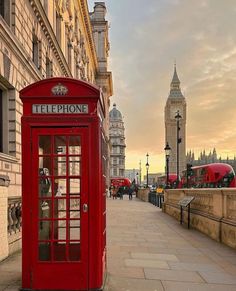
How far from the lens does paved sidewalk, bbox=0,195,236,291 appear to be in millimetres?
6844

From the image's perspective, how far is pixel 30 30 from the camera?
1479 centimetres

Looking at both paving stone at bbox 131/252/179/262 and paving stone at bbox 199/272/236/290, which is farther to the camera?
paving stone at bbox 131/252/179/262

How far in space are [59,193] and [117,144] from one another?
506 feet

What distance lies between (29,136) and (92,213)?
133 cm

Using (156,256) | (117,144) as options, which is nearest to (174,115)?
(117,144)

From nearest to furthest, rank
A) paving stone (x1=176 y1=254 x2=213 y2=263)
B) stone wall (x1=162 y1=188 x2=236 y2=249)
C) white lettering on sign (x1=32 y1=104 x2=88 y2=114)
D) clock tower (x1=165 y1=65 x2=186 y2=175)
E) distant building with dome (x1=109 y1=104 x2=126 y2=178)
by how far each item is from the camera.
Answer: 1. white lettering on sign (x1=32 y1=104 x2=88 y2=114)
2. paving stone (x1=176 y1=254 x2=213 y2=263)
3. stone wall (x1=162 y1=188 x2=236 y2=249)
4. clock tower (x1=165 y1=65 x2=186 y2=175)
5. distant building with dome (x1=109 y1=104 x2=126 y2=178)

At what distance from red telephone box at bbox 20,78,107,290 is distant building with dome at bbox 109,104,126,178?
149075 mm

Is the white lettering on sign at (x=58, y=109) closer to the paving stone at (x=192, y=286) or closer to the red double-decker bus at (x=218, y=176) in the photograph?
the paving stone at (x=192, y=286)

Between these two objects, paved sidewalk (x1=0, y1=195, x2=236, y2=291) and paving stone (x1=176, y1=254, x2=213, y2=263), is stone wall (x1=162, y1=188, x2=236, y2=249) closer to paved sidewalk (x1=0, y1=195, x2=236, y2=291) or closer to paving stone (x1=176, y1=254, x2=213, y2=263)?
paved sidewalk (x1=0, y1=195, x2=236, y2=291)

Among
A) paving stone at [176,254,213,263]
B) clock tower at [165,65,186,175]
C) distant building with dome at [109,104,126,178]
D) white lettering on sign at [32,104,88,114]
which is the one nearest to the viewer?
white lettering on sign at [32,104,88,114]

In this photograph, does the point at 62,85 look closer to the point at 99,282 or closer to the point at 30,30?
the point at 99,282

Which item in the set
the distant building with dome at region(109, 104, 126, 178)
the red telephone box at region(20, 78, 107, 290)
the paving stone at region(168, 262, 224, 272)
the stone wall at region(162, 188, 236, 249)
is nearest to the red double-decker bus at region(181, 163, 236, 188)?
the stone wall at region(162, 188, 236, 249)

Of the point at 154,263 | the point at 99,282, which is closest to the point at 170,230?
the point at 154,263

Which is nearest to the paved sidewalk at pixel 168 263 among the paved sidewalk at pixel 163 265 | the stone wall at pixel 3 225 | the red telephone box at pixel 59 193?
the paved sidewalk at pixel 163 265
